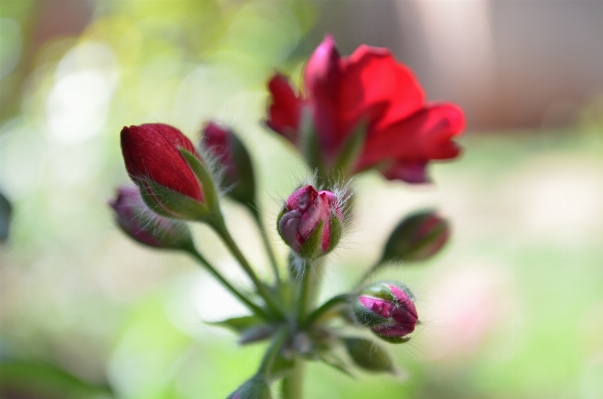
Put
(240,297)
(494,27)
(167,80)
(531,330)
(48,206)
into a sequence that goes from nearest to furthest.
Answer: (240,297), (531,330), (48,206), (167,80), (494,27)

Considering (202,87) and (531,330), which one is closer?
(531,330)

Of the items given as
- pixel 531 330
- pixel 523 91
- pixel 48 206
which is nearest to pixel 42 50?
pixel 48 206

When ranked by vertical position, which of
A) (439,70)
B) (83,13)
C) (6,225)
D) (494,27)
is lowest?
(6,225)

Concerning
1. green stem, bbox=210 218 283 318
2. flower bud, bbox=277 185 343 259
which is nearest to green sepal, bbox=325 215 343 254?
flower bud, bbox=277 185 343 259

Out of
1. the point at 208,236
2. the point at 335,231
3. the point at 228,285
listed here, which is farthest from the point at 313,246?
the point at 208,236

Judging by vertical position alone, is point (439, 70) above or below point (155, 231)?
above

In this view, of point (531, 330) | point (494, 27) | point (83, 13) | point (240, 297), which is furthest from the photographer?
point (494, 27)

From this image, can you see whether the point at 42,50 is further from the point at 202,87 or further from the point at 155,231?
the point at 155,231
